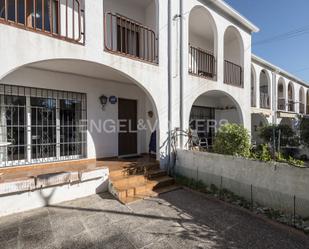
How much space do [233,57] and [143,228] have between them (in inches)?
461

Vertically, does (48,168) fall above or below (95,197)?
above

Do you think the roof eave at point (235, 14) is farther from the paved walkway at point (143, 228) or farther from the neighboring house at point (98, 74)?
the paved walkway at point (143, 228)

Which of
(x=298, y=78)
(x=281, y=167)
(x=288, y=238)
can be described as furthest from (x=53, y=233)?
(x=298, y=78)

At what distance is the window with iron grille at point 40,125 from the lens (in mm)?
6434

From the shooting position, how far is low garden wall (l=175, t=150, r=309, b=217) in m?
4.62

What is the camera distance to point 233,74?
11.8m

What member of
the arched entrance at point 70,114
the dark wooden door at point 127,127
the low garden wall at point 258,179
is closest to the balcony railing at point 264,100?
the arched entrance at point 70,114

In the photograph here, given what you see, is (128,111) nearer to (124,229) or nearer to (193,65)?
(193,65)

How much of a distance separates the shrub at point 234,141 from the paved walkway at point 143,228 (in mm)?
2013

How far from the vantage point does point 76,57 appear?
5504 mm

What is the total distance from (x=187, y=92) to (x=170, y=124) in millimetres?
1687

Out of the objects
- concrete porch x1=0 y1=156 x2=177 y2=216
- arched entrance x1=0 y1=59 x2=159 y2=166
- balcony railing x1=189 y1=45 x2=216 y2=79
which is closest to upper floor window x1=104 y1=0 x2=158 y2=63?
arched entrance x1=0 y1=59 x2=159 y2=166

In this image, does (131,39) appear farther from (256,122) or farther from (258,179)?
(256,122)

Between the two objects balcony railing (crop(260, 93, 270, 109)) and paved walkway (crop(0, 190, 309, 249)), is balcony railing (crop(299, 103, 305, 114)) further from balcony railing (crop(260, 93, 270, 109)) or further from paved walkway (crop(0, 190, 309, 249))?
paved walkway (crop(0, 190, 309, 249))
